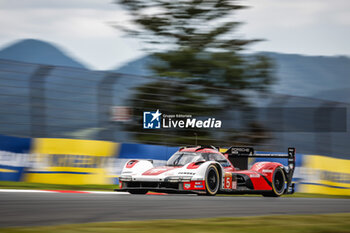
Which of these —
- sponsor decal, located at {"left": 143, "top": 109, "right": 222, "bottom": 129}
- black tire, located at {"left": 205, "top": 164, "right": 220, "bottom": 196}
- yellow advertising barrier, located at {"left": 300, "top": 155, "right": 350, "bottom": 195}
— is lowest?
yellow advertising barrier, located at {"left": 300, "top": 155, "right": 350, "bottom": 195}

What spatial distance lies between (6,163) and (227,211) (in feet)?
18.5

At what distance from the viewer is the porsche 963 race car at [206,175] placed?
10070mm

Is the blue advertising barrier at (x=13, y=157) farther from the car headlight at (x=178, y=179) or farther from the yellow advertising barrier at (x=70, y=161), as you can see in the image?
the car headlight at (x=178, y=179)

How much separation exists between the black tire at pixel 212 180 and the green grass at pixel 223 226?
3890 mm

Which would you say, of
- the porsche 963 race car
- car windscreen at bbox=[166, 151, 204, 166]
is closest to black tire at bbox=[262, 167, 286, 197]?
the porsche 963 race car

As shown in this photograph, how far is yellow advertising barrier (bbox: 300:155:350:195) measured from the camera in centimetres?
1514

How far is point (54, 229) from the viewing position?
446 centimetres

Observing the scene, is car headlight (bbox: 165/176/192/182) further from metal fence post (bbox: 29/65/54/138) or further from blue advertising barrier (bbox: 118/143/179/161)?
metal fence post (bbox: 29/65/54/138)

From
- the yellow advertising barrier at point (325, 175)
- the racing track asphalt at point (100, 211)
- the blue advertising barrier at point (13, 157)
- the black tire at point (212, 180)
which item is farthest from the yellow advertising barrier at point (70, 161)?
the yellow advertising barrier at point (325, 175)

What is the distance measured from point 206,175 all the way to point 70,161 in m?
3.31

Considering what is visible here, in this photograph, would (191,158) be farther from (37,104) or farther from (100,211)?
(100,211)

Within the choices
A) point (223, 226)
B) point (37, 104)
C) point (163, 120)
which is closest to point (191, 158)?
point (37, 104)

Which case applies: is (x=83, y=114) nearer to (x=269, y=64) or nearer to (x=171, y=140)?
(x=171, y=140)

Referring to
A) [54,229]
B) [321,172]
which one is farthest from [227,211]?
[321,172]
